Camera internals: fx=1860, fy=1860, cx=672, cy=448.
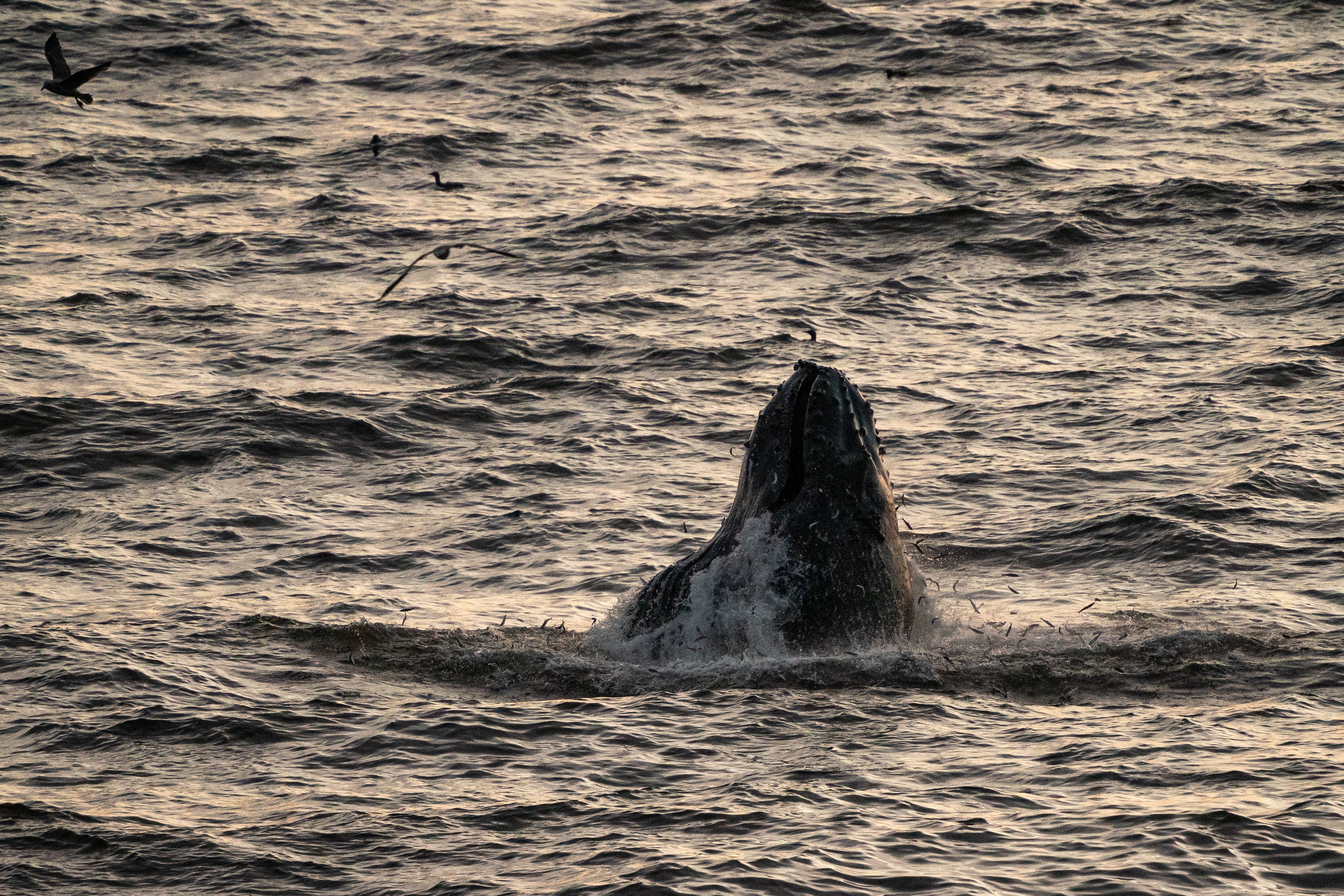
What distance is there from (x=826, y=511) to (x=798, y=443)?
1.33 feet

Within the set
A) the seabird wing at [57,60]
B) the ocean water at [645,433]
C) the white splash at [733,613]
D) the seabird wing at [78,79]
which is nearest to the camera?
the ocean water at [645,433]

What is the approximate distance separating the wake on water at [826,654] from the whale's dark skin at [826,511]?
98 mm

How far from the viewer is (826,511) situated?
32.9ft

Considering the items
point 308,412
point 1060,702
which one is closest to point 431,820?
point 1060,702

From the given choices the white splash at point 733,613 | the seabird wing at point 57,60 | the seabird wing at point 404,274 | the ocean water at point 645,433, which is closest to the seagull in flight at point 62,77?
the seabird wing at point 57,60

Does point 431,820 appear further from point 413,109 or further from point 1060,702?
point 413,109

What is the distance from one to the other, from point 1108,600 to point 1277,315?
267 inches

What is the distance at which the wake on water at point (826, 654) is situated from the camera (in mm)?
10281

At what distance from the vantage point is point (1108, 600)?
12383mm

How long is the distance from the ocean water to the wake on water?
46 mm

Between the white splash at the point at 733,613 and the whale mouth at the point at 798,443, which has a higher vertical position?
the whale mouth at the point at 798,443

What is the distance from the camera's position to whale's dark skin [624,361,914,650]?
9914 millimetres

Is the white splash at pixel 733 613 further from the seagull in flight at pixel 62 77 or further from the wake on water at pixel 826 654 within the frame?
the seagull in flight at pixel 62 77

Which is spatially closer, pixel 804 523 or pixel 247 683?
pixel 804 523
